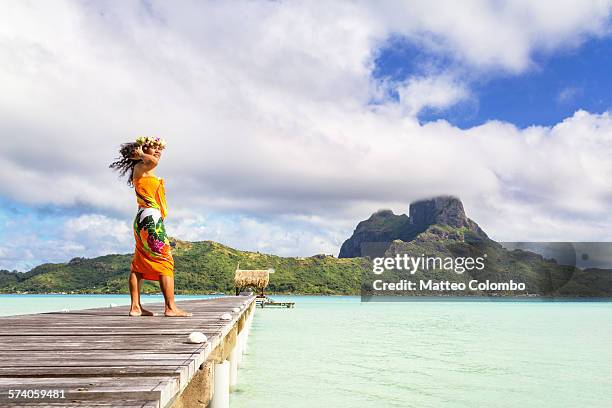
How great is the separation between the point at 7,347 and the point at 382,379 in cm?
918

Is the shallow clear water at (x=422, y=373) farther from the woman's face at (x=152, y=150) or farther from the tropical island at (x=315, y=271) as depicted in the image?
the tropical island at (x=315, y=271)

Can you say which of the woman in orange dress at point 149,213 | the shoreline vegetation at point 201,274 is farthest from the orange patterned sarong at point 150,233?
the shoreline vegetation at point 201,274

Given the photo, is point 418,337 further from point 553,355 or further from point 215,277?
point 215,277

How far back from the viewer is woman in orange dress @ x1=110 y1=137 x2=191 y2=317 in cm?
694

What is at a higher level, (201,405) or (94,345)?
(94,345)

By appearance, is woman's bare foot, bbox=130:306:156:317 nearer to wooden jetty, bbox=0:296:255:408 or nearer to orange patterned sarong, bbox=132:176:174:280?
orange patterned sarong, bbox=132:176:174:280

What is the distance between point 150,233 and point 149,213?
26 cm

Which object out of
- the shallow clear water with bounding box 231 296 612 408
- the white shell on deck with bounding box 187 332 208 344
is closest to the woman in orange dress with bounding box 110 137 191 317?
the white shell on deck with bounding box 187 332 208 344

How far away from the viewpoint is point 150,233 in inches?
273

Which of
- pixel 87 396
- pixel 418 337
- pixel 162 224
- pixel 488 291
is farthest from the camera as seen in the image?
pixel 488 291

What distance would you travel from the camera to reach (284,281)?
4505 inches

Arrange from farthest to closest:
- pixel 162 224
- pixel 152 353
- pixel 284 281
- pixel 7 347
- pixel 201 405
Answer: pixel 284 281
pixel 162 224
pixel 201 405
pixel 7 347
pixel 152 353

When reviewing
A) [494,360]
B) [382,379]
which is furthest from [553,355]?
[382,379]

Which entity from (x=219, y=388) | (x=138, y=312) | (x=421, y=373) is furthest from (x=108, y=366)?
(x=421, y=373)
